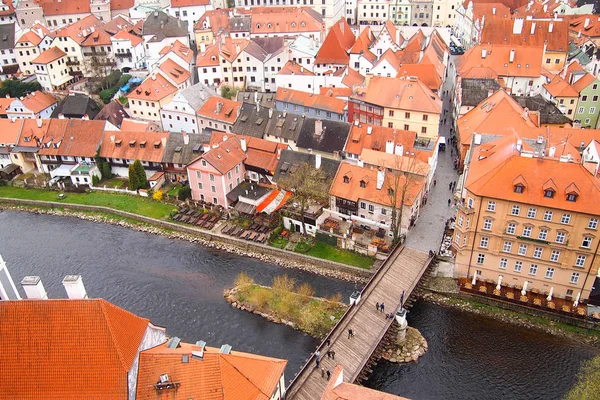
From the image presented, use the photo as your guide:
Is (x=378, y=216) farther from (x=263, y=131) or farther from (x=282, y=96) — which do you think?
(x=282, y=96)

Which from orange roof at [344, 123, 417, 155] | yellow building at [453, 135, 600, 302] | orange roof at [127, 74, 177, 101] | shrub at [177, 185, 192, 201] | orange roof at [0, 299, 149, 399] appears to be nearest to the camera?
orange roof at [0, 299, 149, 399]

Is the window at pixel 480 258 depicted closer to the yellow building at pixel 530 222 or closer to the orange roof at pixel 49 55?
the yellow building at pixel 530 222

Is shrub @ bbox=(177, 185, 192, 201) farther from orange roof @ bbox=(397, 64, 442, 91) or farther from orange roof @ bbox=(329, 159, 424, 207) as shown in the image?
orange roof @ bbox=(397, 64, 442, 91)

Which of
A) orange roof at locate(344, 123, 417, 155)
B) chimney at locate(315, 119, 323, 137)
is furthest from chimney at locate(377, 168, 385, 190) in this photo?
chimney at locate(315, 119, 323, 137)

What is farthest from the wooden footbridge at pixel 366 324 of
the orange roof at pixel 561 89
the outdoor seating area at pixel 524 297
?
the orange roof at pixel 561 89

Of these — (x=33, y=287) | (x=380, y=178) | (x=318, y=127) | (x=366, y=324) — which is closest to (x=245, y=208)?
(x=318, y=127)

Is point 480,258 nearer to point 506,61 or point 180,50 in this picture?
point 506,61
